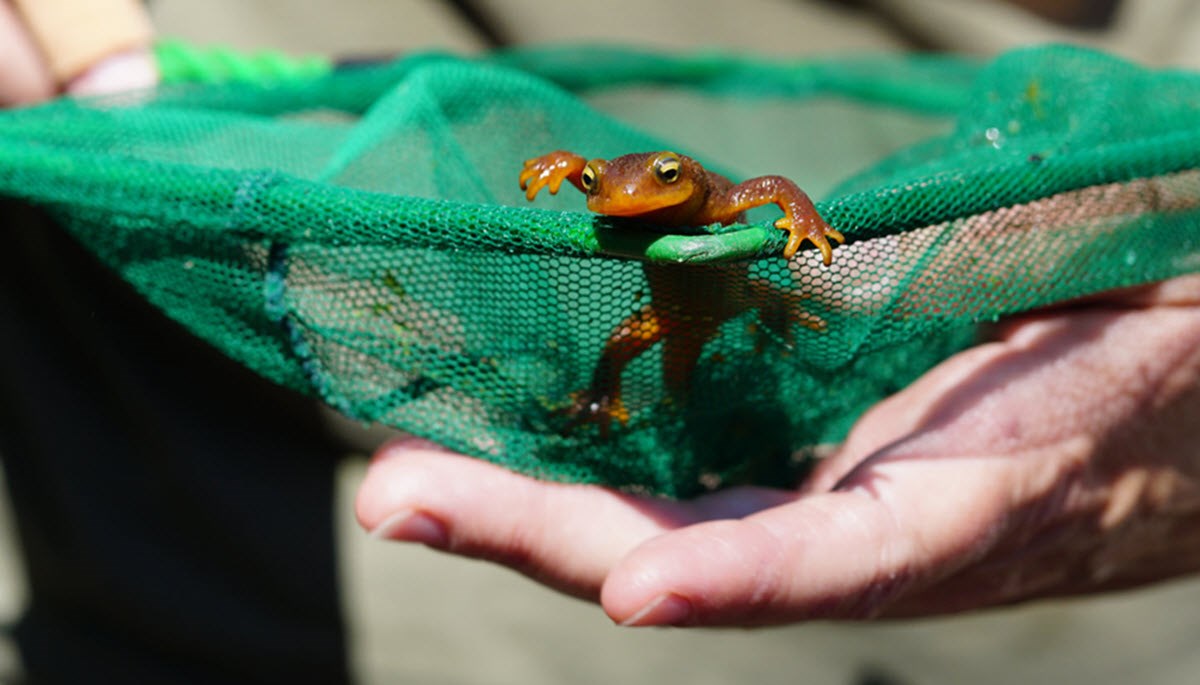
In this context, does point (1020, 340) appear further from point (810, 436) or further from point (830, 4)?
point (830, 4)

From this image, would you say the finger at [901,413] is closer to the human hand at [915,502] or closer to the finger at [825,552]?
the human hand at [915,502]

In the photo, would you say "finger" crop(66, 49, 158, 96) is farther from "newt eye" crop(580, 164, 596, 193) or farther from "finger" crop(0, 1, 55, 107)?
"newt eye" crop(580, 164, 596, 193)

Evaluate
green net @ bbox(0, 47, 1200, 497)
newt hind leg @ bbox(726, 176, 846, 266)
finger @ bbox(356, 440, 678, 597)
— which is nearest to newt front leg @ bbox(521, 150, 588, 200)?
green net @ bbox(0, 47, 1200, 497)

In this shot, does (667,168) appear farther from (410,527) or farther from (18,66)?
(18,66)

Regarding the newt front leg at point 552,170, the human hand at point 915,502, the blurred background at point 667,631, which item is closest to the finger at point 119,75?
the blurred background at point 667,631

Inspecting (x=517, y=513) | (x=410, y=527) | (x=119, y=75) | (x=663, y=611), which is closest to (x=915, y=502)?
(x=663, y=611)

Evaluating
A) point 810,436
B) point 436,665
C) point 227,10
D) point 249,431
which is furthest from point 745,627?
point 227,10
